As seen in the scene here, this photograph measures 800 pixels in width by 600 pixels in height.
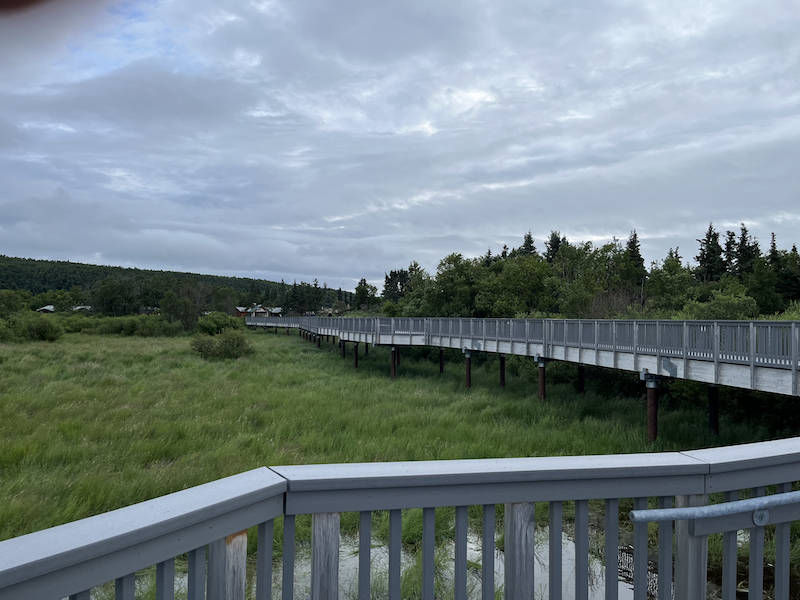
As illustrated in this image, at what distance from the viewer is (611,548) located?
6.30 ft

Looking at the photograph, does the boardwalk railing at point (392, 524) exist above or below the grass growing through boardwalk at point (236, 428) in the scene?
above

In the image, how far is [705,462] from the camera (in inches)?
70.0

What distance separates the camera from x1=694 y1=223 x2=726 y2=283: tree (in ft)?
221

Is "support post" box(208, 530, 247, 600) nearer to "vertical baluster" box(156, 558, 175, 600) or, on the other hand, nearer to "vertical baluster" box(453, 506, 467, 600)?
"vertical baluster" box(156, 558, 175, 600)

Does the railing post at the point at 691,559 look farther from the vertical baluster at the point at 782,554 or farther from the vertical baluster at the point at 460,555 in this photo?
the vertical baluster at the point at 460,555

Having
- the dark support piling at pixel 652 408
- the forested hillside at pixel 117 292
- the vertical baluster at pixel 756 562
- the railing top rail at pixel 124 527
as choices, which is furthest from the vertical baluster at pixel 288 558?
the forested hillside at pixel 117 292

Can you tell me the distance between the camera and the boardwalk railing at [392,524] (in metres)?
1.24

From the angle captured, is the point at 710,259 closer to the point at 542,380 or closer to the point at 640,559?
the point at 542,380

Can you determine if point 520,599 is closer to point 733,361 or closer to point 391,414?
point 733,361

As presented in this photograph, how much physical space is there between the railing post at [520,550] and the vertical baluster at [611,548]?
29 centimetres

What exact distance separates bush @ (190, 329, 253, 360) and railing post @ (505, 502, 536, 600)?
38.1 meters

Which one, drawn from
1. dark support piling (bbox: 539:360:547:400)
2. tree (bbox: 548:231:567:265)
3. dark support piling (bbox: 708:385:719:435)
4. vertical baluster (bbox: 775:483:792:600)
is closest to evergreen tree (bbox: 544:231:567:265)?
tree (bbox: 548:231:567:265)

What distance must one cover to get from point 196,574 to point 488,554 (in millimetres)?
983

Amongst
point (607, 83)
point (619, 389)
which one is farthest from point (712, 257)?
point (619, 389)
